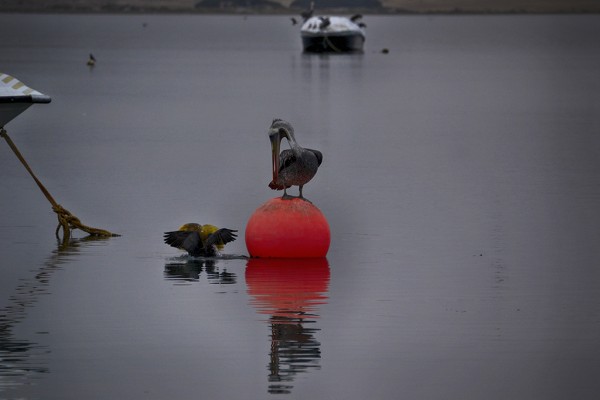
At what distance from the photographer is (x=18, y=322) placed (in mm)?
14383

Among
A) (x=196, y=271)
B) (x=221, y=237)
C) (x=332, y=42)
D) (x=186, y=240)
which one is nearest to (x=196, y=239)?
(x=186, y=240)

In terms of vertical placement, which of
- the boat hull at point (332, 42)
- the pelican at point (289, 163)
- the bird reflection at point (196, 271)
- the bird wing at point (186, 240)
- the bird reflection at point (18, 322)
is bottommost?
the bird reflection at point (18, 322)

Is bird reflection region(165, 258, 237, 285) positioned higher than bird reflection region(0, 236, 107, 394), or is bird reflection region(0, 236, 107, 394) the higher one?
bird reflection region(165, 258, 237, 285)

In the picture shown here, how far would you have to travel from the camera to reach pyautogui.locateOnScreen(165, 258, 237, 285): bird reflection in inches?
654

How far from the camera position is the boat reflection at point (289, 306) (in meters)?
12.8

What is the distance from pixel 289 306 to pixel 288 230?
2.05 metres

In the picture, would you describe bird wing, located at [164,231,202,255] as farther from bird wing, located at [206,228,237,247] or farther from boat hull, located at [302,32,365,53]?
boat hull, located at [302,32,365,53]

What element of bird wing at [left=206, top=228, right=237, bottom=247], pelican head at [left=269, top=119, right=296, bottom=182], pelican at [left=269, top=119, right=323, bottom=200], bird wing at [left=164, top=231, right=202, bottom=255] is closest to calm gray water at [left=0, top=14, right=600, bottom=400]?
bird wing at [left=164, top=231, right=202, bottom=255]

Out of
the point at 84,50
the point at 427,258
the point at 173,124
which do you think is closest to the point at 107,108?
the point at 173,124

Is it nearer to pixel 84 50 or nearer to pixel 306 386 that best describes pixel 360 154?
pixel 306 386

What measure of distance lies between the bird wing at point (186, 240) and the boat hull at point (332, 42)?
79.2 m

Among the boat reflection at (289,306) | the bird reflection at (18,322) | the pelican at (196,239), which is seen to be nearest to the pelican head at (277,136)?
the pelican at (196,239)

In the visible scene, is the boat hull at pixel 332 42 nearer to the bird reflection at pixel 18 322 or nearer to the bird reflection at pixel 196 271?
the bird reflection at pixel 18 322

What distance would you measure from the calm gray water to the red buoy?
0.20 meters
